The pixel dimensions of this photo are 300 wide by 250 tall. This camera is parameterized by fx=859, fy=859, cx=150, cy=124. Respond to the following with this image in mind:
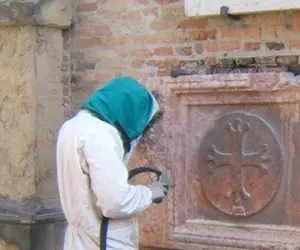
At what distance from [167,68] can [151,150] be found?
54 cm

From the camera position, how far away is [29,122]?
19.3 ft

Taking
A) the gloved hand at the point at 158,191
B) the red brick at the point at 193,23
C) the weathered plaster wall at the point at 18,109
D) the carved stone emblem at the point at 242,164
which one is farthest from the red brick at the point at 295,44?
the weathered plaster wall at the point at 18,109

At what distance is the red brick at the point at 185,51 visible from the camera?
543 centimetres

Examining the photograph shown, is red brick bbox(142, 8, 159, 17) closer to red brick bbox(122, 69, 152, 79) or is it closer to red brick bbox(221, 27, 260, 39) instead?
red brick bbox(122, 69, 152, 79)

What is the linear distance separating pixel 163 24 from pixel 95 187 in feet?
6.07

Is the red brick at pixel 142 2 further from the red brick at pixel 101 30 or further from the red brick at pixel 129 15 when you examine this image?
the red brick at pixel 101 30

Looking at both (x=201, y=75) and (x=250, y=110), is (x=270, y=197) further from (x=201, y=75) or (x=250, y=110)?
(x=201, y=75)

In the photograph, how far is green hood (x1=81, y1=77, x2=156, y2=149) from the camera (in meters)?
4.12

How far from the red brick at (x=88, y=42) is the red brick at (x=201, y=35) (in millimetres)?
745

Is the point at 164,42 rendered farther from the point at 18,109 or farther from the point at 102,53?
the point at 18,109

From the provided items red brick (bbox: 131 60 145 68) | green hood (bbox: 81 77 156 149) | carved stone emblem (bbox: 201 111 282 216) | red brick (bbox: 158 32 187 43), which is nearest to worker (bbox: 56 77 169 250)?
green hood (bbox: 81 77 156 149)

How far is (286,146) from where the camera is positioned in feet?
16.5

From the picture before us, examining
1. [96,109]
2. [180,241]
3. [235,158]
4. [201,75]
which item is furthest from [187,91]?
[96,109]

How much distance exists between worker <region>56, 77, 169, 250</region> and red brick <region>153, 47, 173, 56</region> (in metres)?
1.28
